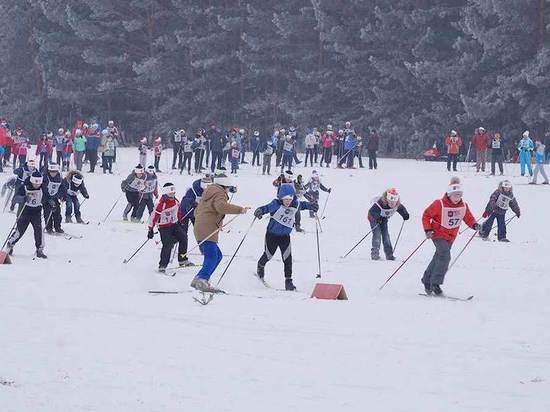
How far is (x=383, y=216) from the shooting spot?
17.6 m

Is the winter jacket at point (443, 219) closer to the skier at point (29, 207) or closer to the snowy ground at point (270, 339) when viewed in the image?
the snowy ground at point (270, 339)

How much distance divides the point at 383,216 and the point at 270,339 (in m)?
8.28

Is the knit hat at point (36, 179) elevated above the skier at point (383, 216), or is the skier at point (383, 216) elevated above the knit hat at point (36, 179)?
the knit hat at point (36, 179)

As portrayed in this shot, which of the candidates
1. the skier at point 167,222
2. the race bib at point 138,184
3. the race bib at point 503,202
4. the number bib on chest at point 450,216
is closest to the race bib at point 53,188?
the race bib at point 138,184

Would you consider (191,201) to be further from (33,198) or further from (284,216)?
(284,216)

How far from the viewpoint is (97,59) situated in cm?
5519

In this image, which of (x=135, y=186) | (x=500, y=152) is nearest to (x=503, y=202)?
(x=135, y=186)

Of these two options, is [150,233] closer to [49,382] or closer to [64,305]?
[64,305]

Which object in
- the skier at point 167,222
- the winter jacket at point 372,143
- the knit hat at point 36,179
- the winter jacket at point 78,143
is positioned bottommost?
the skier at point 167,222

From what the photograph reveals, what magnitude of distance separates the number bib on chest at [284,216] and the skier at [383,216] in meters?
3.68

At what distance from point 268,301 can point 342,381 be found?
13.2ft

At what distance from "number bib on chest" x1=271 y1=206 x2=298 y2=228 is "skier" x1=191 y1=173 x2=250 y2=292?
91cm

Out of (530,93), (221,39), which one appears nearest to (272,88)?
(221,39)

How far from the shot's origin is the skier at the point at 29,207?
1611cm
